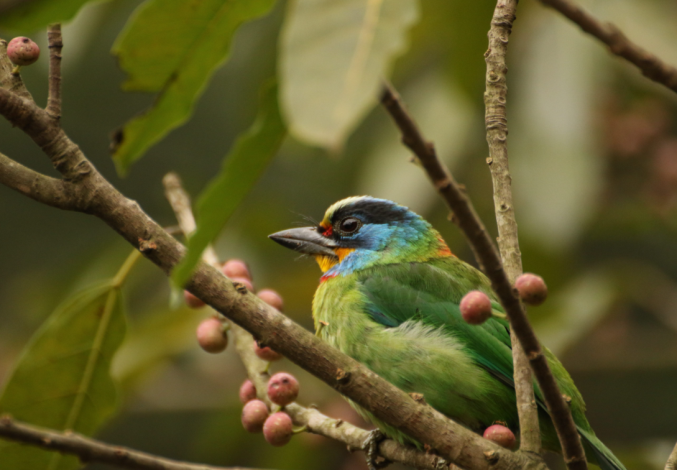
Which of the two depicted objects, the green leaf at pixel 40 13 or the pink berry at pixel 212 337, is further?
the pink berry at pixel 212 337

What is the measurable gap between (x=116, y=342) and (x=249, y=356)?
0.45 m

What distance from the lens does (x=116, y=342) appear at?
267 cm

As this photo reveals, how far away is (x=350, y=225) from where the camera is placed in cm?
381

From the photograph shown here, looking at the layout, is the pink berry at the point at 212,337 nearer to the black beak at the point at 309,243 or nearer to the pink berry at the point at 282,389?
the pink berry at the point at 282,389

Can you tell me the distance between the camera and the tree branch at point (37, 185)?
1861mm

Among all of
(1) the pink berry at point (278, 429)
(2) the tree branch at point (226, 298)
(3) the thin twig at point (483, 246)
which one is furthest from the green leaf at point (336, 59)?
(1) the pink berry at point (278, 429)

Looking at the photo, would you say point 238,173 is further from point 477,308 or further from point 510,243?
point 510,243

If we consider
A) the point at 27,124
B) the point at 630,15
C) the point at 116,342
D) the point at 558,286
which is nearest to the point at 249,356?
the point at 116,342

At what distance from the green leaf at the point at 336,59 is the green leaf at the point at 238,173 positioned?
9.6 inches

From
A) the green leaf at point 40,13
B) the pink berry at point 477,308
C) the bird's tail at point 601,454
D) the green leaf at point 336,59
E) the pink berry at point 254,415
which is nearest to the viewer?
the green leaf at point 336,59

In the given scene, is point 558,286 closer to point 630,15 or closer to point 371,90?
point 630,15

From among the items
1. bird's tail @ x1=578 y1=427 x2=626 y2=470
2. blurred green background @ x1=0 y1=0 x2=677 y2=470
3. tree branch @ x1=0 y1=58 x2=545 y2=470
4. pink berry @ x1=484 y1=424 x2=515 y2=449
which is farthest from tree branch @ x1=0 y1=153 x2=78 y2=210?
bird's tail @ x1=578 y1=427 x2=626 y2=470

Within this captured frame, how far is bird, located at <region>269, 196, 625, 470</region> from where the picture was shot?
2906 mm

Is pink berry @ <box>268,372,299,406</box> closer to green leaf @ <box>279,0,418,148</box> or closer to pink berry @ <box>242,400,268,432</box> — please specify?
pink berry @ <box>242,400,268,432</box>
